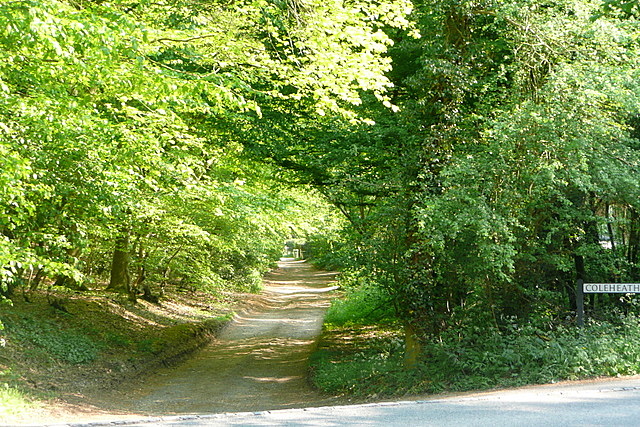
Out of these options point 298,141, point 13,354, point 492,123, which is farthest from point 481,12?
point 13,354

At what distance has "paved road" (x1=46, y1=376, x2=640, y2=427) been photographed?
23.0ft

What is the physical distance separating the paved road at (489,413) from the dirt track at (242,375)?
375cm

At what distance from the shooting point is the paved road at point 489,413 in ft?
23.0

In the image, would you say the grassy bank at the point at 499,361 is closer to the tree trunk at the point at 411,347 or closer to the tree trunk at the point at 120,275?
the tree trunk at the point at 411,347

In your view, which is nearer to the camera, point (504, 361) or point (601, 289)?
point (504, 361)

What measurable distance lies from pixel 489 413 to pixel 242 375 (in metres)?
9.43

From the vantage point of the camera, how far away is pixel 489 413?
7.50m

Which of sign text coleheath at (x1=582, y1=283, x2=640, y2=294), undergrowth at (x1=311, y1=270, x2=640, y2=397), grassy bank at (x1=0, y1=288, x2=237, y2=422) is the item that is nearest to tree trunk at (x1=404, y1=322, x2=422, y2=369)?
undergrowth at (x1=311, y1=270, x2=640, y2=397)

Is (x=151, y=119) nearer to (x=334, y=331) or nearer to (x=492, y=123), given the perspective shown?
(x=492, y=123)

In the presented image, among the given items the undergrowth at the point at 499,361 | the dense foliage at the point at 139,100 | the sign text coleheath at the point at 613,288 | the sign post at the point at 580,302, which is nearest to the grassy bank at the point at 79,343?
the dense foliage at the point at 139,100

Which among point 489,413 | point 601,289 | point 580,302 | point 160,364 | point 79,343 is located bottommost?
point 160,364

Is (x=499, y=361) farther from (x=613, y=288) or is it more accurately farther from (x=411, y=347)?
(x=613, y=288)

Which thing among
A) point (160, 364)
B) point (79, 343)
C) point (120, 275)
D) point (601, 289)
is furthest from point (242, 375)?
point (601, 289)

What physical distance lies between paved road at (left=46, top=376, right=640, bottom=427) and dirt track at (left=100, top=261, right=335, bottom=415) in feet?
12.3
